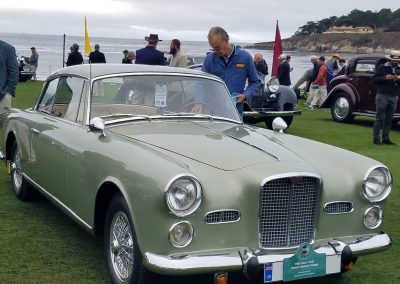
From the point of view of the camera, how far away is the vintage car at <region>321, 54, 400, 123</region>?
1405 centimetres

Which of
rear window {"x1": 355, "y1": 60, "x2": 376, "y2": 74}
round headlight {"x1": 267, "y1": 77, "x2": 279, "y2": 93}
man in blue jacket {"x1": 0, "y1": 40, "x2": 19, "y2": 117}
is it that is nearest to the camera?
man in blue jacket {"x1": 0, "y1": 40, "x2": 19, "y2": 117}

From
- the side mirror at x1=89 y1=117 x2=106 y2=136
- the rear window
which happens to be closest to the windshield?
the side mirror at x1=89 y1=117 x2=106 y2=136

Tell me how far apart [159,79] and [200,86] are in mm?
388

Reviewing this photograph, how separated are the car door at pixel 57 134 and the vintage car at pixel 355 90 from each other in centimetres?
955

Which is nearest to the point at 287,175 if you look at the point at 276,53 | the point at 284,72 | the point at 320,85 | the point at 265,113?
the point at 265,113

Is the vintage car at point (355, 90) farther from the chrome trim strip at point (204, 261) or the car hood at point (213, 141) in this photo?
the chrome trim strip at point (204, 261)

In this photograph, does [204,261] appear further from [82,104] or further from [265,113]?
[265,113]

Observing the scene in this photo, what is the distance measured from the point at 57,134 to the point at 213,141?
147 centimetres

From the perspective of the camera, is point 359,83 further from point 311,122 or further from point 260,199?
point 260,199

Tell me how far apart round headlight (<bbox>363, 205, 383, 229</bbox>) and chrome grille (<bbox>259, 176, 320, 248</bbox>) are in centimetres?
47

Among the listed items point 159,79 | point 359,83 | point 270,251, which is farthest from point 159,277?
point 359,83

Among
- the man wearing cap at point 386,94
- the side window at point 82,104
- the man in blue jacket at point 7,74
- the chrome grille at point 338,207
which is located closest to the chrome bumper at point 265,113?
the man wearing cap at point 386,94

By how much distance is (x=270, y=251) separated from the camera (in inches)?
149

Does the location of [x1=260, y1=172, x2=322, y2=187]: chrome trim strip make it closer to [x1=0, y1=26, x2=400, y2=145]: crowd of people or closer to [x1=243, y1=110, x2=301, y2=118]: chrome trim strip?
[x1=0, y1=26, x2=400, y2=145]: crowd of people
